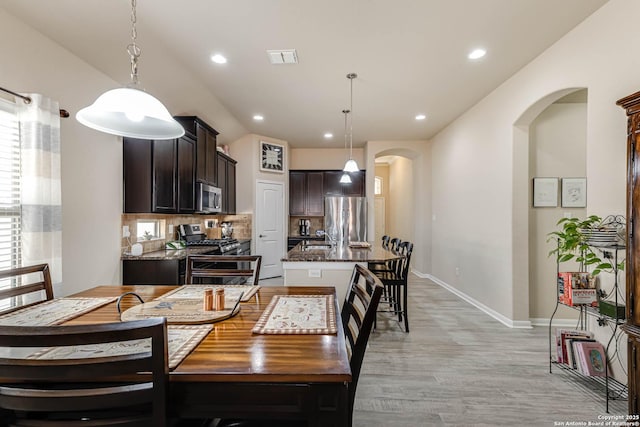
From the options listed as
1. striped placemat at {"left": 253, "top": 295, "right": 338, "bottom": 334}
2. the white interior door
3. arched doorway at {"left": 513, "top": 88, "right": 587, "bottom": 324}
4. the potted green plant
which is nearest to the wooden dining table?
striped placemat at {"left": 253, "top": 295, "right": 338, "bottom": 334}

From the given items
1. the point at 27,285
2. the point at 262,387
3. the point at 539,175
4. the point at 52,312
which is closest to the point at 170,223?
the point at 27,285

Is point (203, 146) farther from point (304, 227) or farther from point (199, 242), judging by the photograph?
point (304, 227)

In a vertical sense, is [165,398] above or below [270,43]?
below

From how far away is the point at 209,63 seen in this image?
2977 millimetres

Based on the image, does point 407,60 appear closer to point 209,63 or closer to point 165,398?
point 209,63

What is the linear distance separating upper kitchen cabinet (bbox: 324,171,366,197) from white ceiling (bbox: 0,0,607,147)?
2.60 metres

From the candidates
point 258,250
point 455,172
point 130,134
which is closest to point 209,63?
point 130,134

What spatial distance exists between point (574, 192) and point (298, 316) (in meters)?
3.65

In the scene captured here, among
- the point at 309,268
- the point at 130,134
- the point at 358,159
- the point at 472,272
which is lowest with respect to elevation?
the point at 472,272

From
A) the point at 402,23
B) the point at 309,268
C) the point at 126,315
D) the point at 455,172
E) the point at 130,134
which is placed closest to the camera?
the point at 126,315

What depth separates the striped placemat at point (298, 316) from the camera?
1200mm

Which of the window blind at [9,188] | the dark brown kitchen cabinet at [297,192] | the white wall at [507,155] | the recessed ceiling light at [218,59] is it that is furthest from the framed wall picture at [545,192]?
the window blind at [9,188]

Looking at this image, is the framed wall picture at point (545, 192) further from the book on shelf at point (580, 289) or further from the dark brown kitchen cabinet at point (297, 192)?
the dark brown kitchen cabinet at point (297, 192)

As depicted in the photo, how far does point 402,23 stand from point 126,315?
2.70 m
